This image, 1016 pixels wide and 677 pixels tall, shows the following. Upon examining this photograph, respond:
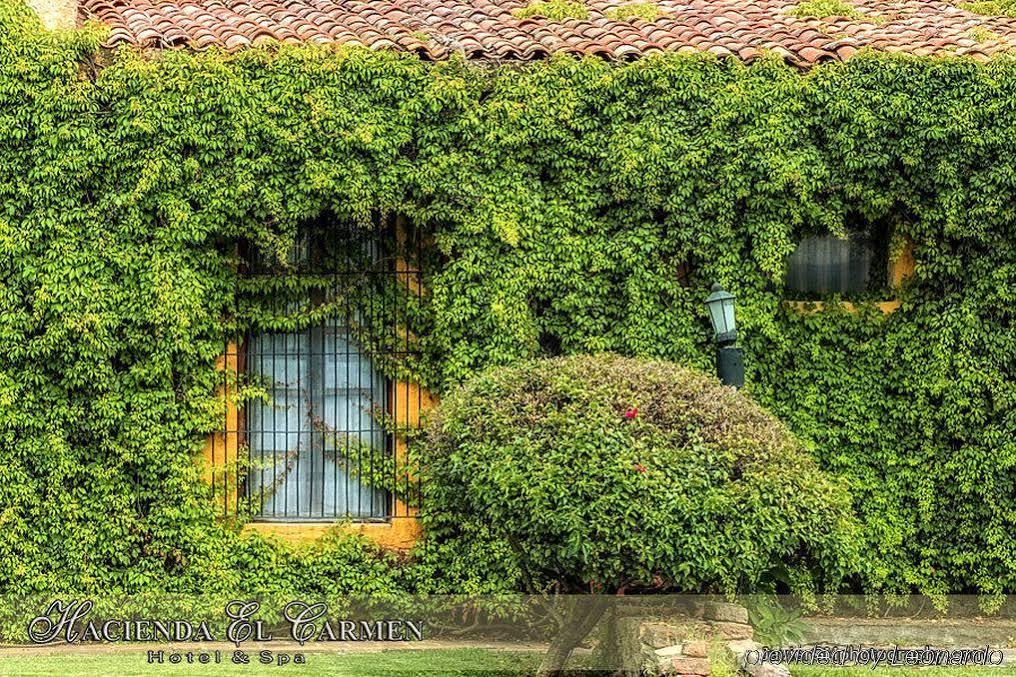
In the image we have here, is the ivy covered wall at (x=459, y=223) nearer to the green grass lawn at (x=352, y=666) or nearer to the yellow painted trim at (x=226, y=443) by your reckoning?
the yellow painted trim at (x=226, y=443)

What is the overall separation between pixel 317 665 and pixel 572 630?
2.12 meters

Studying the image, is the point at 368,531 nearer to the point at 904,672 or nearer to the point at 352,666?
the point at 352,666

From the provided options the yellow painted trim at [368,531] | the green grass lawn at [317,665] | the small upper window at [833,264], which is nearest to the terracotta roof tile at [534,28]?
the small upper window at [833,264]

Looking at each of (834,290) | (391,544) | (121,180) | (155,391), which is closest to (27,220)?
(121,180)

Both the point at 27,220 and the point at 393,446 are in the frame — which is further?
the point at 393,446

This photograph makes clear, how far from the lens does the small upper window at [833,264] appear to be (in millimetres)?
10750

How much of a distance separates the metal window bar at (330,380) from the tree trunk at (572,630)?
2639mm

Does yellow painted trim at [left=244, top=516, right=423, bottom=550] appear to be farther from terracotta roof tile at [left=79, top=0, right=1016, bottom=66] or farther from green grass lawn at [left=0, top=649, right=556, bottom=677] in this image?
terracotta roof tile at [left=79, top=0, right=1016, bottom=66]

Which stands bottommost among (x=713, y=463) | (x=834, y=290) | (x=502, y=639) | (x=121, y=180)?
(x=502, y=639)

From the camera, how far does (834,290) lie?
10.8m

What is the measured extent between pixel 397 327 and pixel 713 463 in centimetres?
393

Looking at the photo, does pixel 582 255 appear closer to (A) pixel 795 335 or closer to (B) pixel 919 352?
(A) pixel 795 335

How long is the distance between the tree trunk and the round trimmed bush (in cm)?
13

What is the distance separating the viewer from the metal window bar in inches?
418
